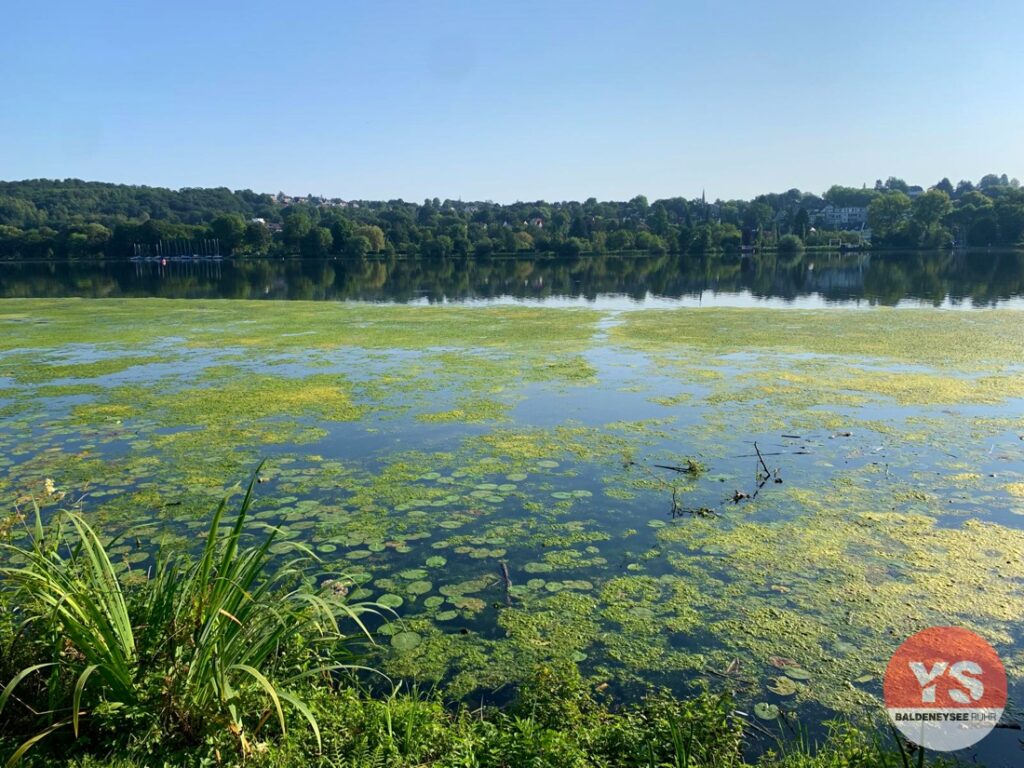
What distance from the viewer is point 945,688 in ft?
11.2

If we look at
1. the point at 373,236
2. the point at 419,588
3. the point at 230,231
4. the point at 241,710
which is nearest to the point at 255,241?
the point at 230,231

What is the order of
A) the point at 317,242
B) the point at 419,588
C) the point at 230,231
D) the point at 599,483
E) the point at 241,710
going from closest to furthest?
1. the point at 241,710
2. the point at 419,588
3. the point at 599,483
4. the point at 317,242
5. the point at 230,231

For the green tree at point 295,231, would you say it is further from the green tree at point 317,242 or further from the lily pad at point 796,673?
the lily pad at point 796,673

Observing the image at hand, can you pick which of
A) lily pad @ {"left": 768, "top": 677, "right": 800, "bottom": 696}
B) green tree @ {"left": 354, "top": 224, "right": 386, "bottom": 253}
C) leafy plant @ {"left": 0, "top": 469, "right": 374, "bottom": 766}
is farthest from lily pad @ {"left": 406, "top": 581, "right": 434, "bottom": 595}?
green tree @ {"left": 354, "top": 224, "right": 386, "bottom": 253}

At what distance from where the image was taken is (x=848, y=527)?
5.35 meters

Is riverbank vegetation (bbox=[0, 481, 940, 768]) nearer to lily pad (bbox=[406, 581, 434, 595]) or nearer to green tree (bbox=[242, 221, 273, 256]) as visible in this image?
lily pad (bbox=[406, 581, 434, 595])

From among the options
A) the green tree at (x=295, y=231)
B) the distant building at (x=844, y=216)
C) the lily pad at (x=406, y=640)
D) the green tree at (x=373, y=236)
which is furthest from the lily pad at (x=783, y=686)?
the distant building at (x=844, y=216)

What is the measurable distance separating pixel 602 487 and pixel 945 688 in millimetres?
3147

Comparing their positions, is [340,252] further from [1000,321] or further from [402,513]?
[402,513]

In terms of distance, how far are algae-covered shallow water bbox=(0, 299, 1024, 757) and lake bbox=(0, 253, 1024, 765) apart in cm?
3

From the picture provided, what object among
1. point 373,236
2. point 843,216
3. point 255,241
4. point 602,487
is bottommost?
point 602,487

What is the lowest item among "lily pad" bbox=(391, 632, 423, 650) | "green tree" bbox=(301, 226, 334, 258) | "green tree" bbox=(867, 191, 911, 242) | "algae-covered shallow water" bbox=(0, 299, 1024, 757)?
"lily pad" bbox=(391, 632, 423, 650)

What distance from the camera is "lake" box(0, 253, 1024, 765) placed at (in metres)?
3.96

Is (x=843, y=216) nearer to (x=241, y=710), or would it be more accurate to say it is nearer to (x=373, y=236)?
(x=373, y=236)
